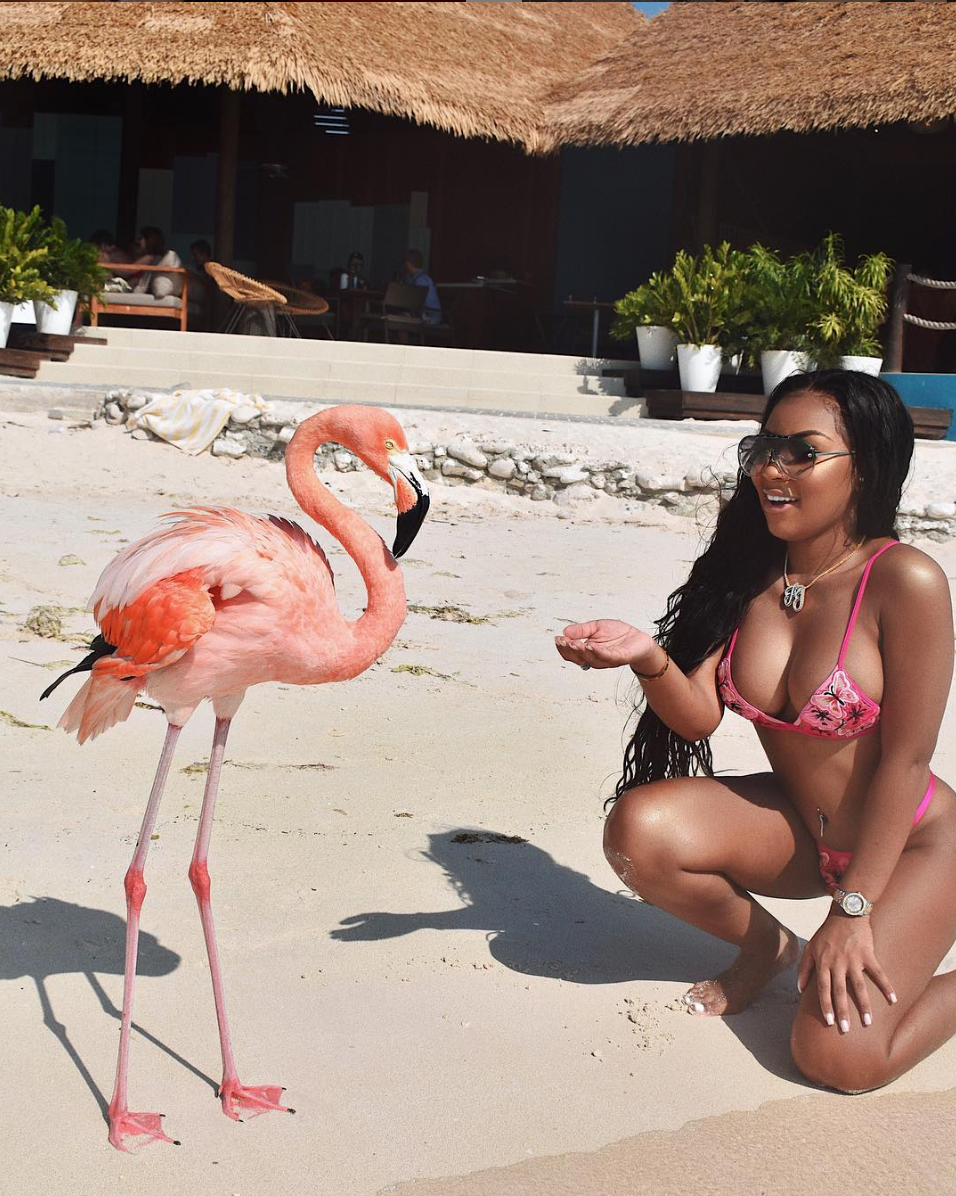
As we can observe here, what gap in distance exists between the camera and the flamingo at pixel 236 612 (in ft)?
8.46

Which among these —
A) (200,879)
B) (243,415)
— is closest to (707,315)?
(243,415)

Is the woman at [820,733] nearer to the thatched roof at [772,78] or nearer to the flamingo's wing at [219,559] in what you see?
the flamingo's wing at [219,559]

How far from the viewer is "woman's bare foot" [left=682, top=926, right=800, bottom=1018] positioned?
2.99 meters

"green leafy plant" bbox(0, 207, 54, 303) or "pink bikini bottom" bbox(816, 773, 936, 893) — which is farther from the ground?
"green leafy plant" bbox(0, 207, 54, 303)

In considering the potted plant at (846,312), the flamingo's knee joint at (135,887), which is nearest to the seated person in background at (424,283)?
the potted plant at (846,312)

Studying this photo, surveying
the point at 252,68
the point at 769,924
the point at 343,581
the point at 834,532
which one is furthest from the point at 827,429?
the point at 252,68

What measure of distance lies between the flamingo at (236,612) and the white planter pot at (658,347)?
31.1 feet

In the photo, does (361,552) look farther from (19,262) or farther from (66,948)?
(19,262)

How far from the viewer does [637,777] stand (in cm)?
331

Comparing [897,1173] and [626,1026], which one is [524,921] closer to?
[626,1026]

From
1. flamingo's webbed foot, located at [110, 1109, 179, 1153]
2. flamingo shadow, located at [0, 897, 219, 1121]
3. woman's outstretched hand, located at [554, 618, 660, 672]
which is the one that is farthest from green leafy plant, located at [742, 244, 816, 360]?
flamingo's webbed foot, located at [110, 1109, 179, 1153]

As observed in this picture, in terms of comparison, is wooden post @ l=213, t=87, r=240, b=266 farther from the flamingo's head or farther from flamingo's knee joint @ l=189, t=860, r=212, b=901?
flamingo's knee joint @ l=189, t=860, r=212, b=901

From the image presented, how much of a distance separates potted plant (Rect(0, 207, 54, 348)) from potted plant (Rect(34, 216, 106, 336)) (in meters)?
0.16

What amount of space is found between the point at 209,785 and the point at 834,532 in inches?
59.3
